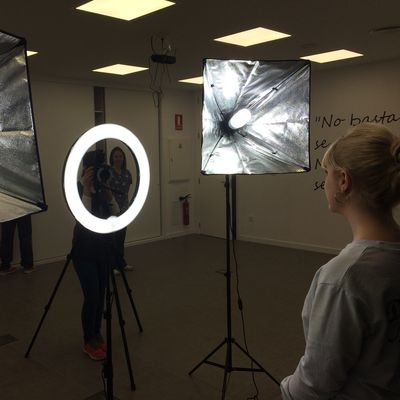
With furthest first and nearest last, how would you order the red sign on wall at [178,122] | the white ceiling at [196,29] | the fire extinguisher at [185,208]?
the fire extinguisher at [185,208] < the red sign on wall at [178,122] < the white ceiling at [196,29]

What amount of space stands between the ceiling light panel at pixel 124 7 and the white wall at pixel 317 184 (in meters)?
3.35

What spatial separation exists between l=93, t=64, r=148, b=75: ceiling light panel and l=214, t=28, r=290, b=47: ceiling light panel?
1.52 m

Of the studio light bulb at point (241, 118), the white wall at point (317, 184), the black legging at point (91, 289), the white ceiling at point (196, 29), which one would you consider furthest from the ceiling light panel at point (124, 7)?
the white wall at point (317, 184)

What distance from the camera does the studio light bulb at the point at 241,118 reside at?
219 cm

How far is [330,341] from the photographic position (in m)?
0.90

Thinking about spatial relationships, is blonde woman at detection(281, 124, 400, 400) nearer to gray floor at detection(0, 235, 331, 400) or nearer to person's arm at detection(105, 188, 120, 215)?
person's arm at detection(105, 188, 120, 215)

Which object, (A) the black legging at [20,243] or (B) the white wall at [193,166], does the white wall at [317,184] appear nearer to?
(B) the white wall at [193,166]

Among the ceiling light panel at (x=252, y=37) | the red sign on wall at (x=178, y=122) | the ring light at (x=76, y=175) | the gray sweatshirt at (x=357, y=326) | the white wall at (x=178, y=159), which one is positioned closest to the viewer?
the gray sweatshirt at (x=357, y=326)

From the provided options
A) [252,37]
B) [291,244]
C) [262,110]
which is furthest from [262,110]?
[291,244]

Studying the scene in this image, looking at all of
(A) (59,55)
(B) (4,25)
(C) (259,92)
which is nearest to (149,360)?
(C) (259,92)

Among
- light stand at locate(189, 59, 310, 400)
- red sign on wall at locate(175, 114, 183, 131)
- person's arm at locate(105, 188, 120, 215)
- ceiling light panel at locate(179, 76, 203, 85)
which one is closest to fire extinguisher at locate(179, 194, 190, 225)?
red sign on wall at locate(175, 114, 183, 131)

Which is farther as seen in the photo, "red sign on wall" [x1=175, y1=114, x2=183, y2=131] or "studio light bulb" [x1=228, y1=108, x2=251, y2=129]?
"red sign on wall" [x1=175, y1=114, x2=183, y2=131]

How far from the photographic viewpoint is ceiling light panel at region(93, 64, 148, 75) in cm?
497

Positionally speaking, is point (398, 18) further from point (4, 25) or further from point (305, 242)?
point (305, 242)
